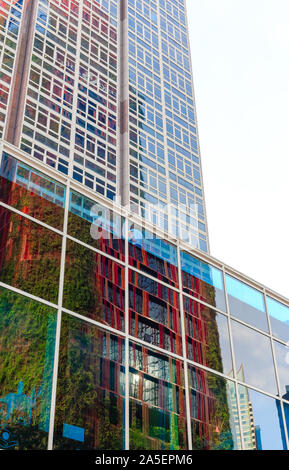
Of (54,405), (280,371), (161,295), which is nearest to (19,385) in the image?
(54,405)

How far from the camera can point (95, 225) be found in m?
19.0

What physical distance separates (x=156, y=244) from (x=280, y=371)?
663cm

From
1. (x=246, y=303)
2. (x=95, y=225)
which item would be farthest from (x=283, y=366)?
(x=95, y=225)

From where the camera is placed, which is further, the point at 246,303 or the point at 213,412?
the point at 246,303

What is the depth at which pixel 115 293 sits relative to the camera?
60.0ft

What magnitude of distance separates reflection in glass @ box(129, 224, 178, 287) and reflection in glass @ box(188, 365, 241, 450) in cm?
333

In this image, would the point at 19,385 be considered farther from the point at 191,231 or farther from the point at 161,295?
the point at 191,231

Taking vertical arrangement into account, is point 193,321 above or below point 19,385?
above

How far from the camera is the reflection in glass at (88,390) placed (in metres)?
15.0

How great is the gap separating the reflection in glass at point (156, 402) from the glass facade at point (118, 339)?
3cm

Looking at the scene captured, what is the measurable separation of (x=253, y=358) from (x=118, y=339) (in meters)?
6.26

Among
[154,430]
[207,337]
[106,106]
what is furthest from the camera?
[106,106]

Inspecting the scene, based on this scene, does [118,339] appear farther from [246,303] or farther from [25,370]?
[246,303]

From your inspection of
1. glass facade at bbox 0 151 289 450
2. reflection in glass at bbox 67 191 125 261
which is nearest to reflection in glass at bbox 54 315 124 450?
glass facade at bbox 0 151 289 450
